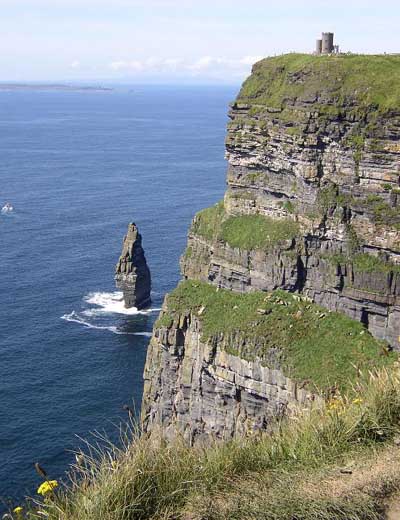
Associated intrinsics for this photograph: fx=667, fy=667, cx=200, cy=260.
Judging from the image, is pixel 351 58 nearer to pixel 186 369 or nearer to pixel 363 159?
pixel 363 159

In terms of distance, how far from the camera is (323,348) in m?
53.5

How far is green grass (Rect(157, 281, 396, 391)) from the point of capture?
2029 inches

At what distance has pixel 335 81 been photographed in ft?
195

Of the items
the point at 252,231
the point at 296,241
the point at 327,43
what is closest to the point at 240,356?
the point at 296,241

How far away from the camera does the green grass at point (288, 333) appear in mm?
51531

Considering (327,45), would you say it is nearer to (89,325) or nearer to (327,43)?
(327,43)

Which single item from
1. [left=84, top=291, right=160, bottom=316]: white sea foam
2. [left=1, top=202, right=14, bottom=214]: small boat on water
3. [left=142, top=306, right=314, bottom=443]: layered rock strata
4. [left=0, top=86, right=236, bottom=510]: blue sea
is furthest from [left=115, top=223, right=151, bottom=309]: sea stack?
[left=1, top=202, right=14, bottom=214]: small boat on water

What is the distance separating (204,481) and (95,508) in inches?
104

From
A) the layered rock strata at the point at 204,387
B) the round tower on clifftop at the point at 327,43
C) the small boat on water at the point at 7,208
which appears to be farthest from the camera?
the small boat on water at the point at 7,208

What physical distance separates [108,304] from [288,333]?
56552 mm

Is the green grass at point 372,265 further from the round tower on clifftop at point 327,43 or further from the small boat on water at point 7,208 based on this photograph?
the small boat on water at point 7,208

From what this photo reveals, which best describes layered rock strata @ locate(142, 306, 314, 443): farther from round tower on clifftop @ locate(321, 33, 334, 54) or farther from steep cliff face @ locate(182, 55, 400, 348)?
round tower on clifftop @ locate(321, 33, 334, 54)

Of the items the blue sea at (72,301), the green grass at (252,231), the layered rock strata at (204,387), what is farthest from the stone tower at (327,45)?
the blue sea at (72,301)

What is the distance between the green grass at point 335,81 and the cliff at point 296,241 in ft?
0.40
